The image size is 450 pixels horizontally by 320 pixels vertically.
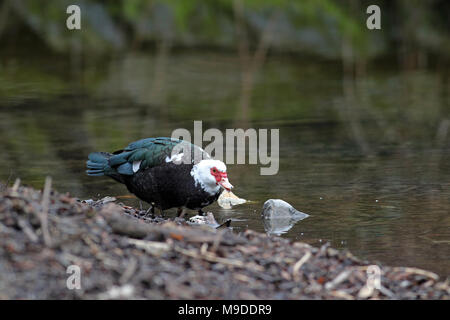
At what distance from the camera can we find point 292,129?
10.6m

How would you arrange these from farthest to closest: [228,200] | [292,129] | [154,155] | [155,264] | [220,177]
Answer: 1. [292,129]
2. [228,200]
3. [154,155]
4. [220,177]
5. [155,264]

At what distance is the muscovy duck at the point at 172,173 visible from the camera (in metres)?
5.98

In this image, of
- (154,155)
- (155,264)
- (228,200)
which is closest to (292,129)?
(228,200)

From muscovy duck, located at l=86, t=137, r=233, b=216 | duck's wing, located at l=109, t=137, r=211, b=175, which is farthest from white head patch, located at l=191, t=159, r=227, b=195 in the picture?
duck's wing, located at l=109, t=137, r=211, b=175

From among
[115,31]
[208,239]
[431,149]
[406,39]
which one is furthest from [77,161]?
[406,39]

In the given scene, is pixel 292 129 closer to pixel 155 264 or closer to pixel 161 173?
pixel 161 173

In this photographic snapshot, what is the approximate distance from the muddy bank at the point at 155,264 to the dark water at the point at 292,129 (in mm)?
902

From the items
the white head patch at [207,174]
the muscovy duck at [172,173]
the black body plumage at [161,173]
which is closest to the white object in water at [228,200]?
the muscovy duck at [172,173]

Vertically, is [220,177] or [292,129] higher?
[292,129]

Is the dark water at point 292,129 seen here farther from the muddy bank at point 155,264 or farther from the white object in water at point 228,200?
the muddy bank at point 155,264

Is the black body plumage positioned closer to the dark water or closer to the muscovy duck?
the muscovy duck

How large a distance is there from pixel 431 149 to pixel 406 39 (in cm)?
954

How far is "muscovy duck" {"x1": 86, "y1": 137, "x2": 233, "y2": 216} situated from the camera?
19.6 feet

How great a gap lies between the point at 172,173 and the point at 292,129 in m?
4.71
